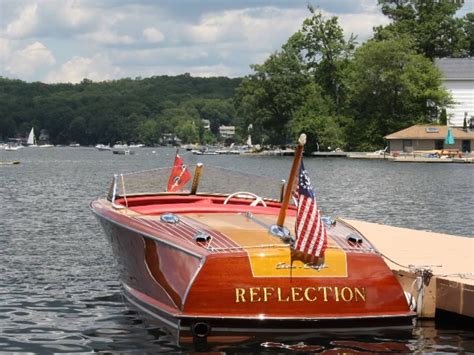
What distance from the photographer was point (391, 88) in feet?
374

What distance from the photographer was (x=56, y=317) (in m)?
15.4

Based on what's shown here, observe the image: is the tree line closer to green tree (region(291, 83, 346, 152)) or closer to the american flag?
green tree (region(291, 83, 346, 152))

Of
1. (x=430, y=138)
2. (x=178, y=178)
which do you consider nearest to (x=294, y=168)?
(x=178, y=178)

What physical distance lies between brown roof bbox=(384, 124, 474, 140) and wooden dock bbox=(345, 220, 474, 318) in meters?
84.4

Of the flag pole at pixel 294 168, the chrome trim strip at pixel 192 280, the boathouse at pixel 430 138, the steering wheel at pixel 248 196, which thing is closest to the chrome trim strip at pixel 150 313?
the chrome trim strip at pixel 192 280

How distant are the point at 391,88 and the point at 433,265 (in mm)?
99786

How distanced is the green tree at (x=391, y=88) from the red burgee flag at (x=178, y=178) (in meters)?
96.3

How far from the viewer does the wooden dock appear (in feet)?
46.4

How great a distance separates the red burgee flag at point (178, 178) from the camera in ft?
56.2

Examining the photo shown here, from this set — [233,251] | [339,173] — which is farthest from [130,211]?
[339,173]

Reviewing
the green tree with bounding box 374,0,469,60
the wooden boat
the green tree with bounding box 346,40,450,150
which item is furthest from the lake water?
the green tree with bounding box 374,0,469,60

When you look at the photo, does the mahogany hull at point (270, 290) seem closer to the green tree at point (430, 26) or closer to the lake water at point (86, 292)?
the lake water at point (86, 292)

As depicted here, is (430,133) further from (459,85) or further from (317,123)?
(317,123)

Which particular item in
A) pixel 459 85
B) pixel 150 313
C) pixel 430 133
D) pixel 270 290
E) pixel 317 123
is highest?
pixel 459 85
